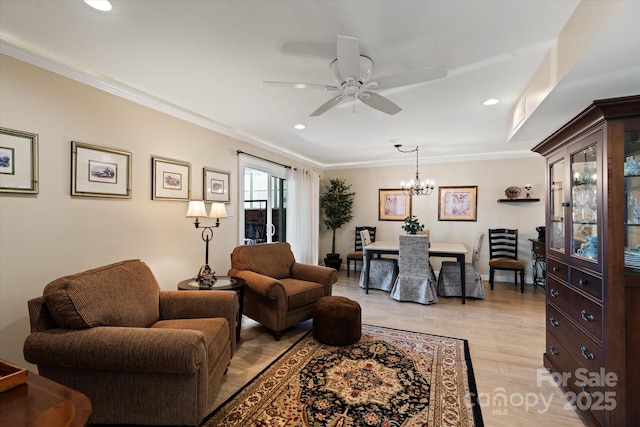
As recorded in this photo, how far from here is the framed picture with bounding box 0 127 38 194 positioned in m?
1.97

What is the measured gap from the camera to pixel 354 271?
21.5 ft

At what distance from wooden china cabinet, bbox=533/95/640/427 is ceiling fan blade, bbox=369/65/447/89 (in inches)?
33.4

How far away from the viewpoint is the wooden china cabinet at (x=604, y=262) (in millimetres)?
1593

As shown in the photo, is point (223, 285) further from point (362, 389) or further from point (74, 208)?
point (362, 389)

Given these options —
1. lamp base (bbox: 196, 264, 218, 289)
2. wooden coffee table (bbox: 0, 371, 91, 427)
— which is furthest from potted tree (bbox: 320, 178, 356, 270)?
wooden coffee table (bbox: 0, 371, 91, 427)

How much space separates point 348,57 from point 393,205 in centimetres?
482

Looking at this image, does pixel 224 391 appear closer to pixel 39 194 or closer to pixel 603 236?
pixel 39 194

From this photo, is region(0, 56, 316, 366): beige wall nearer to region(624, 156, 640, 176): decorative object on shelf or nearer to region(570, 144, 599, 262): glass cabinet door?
region(570, 144, 599, 262): glass cabinet door

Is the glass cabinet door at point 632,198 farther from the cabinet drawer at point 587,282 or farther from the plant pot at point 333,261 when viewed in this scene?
the plant pot at point 333,261

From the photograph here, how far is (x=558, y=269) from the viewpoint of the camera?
2273 millimetres

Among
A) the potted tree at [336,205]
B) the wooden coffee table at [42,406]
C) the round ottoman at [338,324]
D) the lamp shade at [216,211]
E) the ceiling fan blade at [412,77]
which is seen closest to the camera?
the wooden coffee table at [42,406]

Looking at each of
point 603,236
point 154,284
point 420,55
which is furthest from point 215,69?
point 603,236

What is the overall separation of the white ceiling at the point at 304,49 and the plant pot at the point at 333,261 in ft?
12.1

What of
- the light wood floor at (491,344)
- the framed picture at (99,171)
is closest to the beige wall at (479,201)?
the light wood floor at (491,344)
